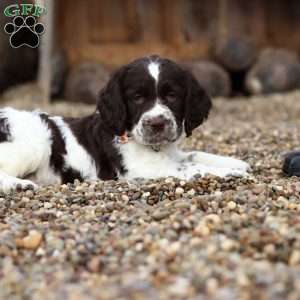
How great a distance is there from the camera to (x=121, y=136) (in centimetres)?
541

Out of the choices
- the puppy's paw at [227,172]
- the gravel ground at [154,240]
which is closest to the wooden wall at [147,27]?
the puppy's paw at [227,172]

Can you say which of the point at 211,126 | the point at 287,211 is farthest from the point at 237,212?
the point at 211,126

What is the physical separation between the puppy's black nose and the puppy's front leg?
29.3 inches

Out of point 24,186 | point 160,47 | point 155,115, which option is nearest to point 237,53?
point 160,47

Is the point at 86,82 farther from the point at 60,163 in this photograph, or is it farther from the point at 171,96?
the point at 171,96

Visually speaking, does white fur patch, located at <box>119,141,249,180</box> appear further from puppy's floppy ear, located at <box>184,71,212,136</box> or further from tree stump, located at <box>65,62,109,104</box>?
tree stump, located at <box>65,62,109,104</box>

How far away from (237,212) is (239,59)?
969 centimetres

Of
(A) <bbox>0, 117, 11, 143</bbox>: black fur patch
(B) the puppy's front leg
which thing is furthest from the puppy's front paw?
(A) <bbox>0, 117, 11, 143</bbox>: black fur patch

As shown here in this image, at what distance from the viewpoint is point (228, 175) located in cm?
523

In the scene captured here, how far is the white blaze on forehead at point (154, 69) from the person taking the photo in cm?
517

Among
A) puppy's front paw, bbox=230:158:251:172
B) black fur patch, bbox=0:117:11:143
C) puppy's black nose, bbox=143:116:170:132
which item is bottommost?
puppy's front paw, bbox=230:158:251:172

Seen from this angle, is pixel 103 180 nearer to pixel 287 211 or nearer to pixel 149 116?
pixel 149 116

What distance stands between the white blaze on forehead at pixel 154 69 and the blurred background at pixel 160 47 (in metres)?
7.27

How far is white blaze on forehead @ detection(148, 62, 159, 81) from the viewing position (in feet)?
17.0
